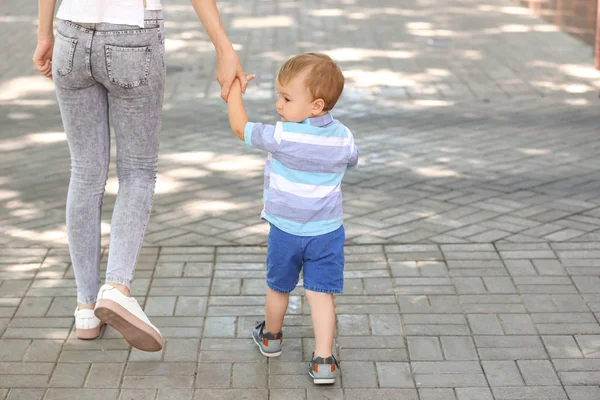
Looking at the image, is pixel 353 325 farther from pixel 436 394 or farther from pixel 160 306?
pixel 160 306

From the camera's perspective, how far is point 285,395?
350 centimetres

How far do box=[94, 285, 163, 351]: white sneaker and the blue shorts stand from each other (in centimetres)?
52

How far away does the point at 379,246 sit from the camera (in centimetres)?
508

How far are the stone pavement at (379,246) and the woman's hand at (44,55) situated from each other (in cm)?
110

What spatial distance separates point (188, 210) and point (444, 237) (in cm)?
155

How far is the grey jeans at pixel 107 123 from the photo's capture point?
3479 millimetres

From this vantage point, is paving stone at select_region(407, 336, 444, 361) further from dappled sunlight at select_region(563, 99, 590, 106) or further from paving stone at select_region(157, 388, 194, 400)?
dappled sunlight at select_region(563, 99, 590, 106)

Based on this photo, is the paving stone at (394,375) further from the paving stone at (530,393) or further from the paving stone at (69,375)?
the paving stone at (69,375)

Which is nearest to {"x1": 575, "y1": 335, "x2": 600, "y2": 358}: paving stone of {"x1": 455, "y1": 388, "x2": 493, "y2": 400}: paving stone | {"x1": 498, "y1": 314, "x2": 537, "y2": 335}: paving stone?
{"x1": 498, "y1": 314, "x2": 537, "y2": 335}: paving stone

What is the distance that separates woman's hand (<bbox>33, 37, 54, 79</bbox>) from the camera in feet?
12.2

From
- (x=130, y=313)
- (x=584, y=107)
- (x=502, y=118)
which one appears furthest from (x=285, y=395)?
(x=584, y=107)

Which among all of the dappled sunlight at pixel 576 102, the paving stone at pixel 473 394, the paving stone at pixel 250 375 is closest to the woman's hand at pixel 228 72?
the paving stone at pixel 250 375

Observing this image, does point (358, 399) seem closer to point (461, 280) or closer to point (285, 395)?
point (285, 395)

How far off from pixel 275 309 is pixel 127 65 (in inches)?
43.0
